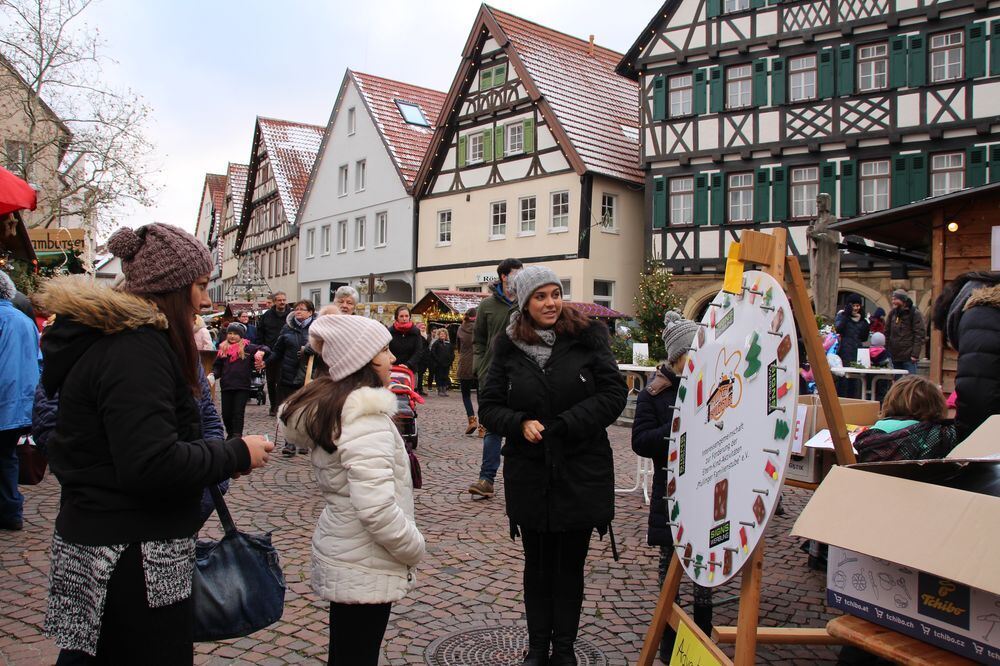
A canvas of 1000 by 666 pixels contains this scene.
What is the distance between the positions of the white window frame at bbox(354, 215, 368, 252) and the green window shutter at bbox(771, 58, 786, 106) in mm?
17725

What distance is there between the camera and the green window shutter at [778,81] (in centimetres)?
2144

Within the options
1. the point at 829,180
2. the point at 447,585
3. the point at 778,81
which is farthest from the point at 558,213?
the point at 447,585

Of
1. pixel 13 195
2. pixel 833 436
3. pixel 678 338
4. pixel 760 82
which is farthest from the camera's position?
pixel 760 82

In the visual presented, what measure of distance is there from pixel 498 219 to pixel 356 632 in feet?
82.7

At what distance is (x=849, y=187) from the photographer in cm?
2062

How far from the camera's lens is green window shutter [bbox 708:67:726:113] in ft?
73.5

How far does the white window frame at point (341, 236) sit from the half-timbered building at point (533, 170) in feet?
20.0

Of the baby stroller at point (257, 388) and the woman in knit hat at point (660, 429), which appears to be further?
the baby stroller at point (257, 388)

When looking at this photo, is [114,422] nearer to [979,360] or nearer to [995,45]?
[979,360]

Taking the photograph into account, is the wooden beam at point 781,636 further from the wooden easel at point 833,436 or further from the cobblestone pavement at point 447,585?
the cobblestone pavement at point 447,585

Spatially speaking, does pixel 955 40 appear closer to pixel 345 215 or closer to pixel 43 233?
pixel 43 233

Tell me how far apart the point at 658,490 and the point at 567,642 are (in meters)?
0.90

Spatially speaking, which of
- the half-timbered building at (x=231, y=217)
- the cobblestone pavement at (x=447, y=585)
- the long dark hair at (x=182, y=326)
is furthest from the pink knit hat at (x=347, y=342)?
the half-timbered building at (x=231, y=217)

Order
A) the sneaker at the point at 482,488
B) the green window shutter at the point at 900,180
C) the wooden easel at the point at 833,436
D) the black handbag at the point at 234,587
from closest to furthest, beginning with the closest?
the black handbag at the point at 234,587, the wooden easel at the point at 833,436, the sneaker at the point at 482,488, the green window shutter at the point at 900,180
